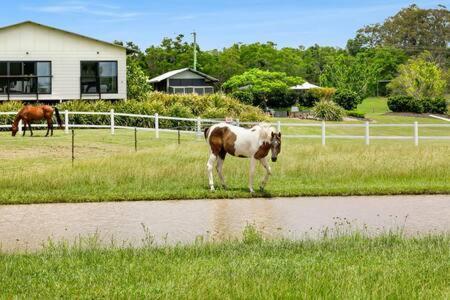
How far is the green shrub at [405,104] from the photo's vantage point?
73.4m

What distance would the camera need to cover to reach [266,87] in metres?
73.1

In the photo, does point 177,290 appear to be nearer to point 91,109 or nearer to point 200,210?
point 200,210

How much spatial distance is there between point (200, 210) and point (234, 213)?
74 centimetres

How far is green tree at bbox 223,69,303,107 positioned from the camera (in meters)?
73.2

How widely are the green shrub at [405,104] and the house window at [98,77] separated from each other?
35.7m

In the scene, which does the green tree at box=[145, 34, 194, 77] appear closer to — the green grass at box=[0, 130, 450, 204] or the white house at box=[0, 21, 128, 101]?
the white house at box=[0, 21, 128, 101]

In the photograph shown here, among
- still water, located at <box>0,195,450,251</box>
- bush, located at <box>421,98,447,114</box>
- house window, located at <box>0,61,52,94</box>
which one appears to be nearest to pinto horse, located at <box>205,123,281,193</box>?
still water, located at <box>0,195,450,251</box>

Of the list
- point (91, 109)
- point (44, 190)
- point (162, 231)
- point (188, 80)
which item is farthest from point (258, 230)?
point (188, 80)

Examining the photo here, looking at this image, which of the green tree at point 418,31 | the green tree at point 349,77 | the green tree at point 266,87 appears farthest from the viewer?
the green tree at point 418,31

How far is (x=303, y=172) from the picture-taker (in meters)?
18.7

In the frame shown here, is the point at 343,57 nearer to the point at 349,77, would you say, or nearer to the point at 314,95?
the point at 349,77

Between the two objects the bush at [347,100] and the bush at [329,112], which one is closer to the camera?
the bush at [329,112]

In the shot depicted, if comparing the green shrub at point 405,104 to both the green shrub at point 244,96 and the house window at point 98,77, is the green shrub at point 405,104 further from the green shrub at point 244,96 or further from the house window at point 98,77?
the house window at point 98,77

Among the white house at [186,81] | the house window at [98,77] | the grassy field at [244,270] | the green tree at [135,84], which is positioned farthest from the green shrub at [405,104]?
the grassy field at [244,270]
